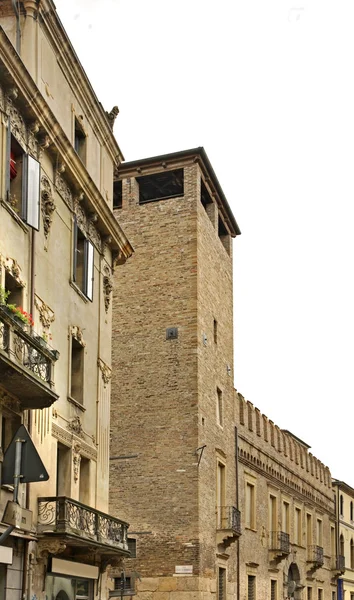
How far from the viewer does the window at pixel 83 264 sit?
21375mm

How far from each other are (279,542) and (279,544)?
16cm

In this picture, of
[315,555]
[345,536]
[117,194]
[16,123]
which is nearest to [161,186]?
[117,194]

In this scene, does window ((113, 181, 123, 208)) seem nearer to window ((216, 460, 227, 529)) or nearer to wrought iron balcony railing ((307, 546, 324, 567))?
window ((216, 460, 227, 529))

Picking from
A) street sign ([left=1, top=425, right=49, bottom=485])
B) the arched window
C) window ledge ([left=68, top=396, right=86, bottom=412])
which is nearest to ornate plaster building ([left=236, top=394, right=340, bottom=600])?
the arched window

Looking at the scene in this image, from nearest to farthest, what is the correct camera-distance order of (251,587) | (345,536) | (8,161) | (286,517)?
(8,161)
(251,587)
(286,517)
(345,536)

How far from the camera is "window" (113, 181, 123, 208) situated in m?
33.9

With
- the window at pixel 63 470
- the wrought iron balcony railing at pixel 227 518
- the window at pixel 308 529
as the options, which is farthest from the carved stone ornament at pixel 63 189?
the window at pixel 308 529

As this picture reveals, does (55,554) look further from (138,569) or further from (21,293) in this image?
(138,569)

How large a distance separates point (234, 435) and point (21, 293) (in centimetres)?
1868

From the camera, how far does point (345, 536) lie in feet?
183

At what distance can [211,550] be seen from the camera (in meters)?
30.0

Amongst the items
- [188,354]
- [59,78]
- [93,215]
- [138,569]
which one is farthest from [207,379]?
[59,78]

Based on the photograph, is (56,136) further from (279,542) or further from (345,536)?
(345,536)

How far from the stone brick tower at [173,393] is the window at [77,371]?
368 inches
